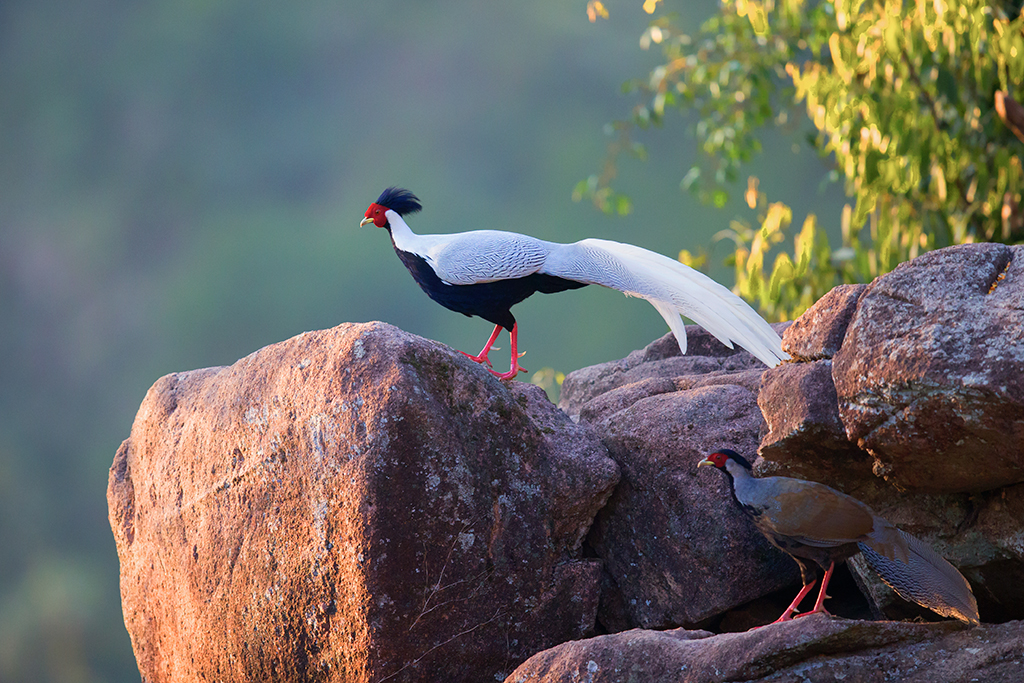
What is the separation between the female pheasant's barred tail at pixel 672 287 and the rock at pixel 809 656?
28.2 inches

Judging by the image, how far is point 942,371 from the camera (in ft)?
6.09

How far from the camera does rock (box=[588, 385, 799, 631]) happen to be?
2527 millimetres

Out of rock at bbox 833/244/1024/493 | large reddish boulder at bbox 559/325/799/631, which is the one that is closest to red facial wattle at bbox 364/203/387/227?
large reddish boulder at bbox 559/325/799/631

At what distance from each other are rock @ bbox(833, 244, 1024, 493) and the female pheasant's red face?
5.02 feet

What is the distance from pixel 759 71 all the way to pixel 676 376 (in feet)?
10.8

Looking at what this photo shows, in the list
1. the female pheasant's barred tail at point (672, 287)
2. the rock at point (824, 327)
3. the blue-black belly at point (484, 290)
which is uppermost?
the blue-black belly at point (484, 290)

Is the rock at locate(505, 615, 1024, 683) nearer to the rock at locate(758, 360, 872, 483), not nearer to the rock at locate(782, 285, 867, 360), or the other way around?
the rock at locate(758, 360, 872, 483)

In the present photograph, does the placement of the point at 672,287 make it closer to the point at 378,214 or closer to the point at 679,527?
the point at 679,527

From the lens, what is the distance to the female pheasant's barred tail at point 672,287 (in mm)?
2373

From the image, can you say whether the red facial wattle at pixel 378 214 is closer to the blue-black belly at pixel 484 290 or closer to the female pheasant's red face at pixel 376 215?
the female pheasant's red face at pixel 376 215

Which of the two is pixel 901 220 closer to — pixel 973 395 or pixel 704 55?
pixel 704 55

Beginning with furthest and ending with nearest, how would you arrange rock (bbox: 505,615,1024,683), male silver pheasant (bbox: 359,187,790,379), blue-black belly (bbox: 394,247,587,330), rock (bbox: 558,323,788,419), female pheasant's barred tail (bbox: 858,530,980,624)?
rock (bbox: 558,323,788,419), blue-black belly (bbox: 394,247,587,330), male silver pheasant (bbox: 359,187,790,379), female pheasant's barred tail (bbox: 858,530,980,624), rock (bbox: 505,615,1024,683)

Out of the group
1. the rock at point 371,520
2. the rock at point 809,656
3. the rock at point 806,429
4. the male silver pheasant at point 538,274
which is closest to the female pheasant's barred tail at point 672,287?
the male silver pheasant at point 538,274

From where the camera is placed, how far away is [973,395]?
71.7 inches
